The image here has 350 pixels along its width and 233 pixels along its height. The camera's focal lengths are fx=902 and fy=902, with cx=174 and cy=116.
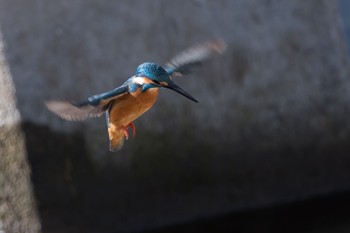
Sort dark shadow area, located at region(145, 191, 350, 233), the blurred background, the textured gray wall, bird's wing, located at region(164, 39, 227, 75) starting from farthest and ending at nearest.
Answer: dark shadow area, located at region(145, 191, 350, 233)
the blurred background
the textured gray wall
bird's wing, located at region(164, 39, 227, 75)

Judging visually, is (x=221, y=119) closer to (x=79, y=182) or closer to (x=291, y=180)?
(x=291, y=180)

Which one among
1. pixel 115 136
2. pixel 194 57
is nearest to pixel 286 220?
pixel 194 57

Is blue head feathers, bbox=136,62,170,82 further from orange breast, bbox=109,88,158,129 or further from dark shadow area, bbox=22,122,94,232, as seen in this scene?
dark shadow area, bbox=22,122,94,232

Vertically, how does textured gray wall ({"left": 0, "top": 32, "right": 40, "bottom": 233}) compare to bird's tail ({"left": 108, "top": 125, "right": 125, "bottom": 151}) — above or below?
above

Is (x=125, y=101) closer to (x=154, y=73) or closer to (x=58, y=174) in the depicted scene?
(x=154, y=73)

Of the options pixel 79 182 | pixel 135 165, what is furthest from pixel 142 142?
pixel 79 182

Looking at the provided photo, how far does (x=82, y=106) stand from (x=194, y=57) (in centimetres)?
58

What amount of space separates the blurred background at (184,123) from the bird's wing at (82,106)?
11.2 feet

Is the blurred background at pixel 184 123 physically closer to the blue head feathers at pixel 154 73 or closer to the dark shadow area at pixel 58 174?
the dark shadow area at pixel 58 174

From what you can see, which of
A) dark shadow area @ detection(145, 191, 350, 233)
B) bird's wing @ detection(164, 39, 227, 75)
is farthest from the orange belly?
dark shadow area @ detection(145, 191, 350, 233)

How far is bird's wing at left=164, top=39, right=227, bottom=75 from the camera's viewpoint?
3270 mm

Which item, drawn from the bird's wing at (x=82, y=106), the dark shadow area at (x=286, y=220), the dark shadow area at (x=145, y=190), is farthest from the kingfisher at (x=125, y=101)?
the dark shadow area at (x=286, y=220)

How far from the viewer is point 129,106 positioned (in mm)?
2990

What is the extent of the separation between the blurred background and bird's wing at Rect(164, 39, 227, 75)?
10.3 feet
